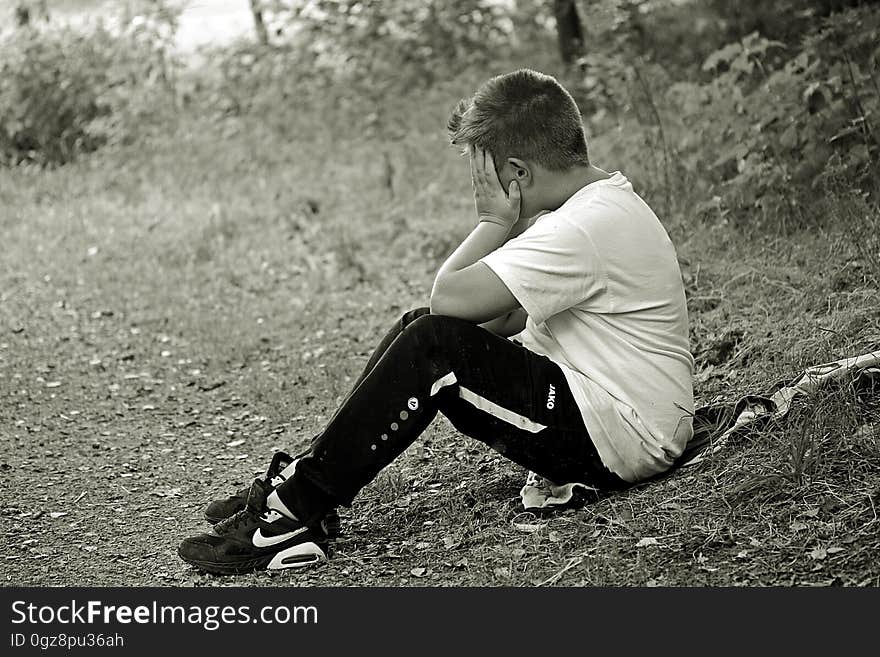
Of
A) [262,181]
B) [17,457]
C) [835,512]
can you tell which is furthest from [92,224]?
[835,512]

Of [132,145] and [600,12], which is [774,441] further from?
[132,145]

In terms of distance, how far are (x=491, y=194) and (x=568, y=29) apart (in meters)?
7.22

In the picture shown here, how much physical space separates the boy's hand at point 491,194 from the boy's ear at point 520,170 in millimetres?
21

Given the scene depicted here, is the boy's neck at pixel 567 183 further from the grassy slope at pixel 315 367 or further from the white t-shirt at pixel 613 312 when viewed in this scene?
the grassy slope at pixel 315 367

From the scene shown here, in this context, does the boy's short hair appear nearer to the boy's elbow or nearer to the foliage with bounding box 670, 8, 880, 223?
the boy's elbow

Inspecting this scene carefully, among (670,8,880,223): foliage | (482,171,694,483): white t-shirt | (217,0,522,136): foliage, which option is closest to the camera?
(482,171,694,483): white t-shirt

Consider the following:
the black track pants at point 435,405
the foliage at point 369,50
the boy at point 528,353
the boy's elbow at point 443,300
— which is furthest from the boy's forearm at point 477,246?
the foliage at point 369,50

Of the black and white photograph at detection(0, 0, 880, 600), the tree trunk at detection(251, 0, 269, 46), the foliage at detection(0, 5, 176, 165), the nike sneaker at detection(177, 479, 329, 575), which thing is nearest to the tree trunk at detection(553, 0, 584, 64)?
the black and white photograph at detection(0, 0, 880, 600)

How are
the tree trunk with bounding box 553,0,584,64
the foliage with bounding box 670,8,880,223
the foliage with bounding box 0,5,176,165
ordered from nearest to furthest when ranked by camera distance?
the foliage with bounding box 670,8,880,223, the tree trunk with bounding box 553,0,584,64, the foliage with bounding box 0,5,176,165

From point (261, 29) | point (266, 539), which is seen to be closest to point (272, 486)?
point (266, 539)

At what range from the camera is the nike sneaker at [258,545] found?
366cm

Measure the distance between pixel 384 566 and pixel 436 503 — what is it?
0.57 metres

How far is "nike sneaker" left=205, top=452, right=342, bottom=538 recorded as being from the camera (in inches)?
145

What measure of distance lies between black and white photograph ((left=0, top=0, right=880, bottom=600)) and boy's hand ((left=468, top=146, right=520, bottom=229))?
11 mm
